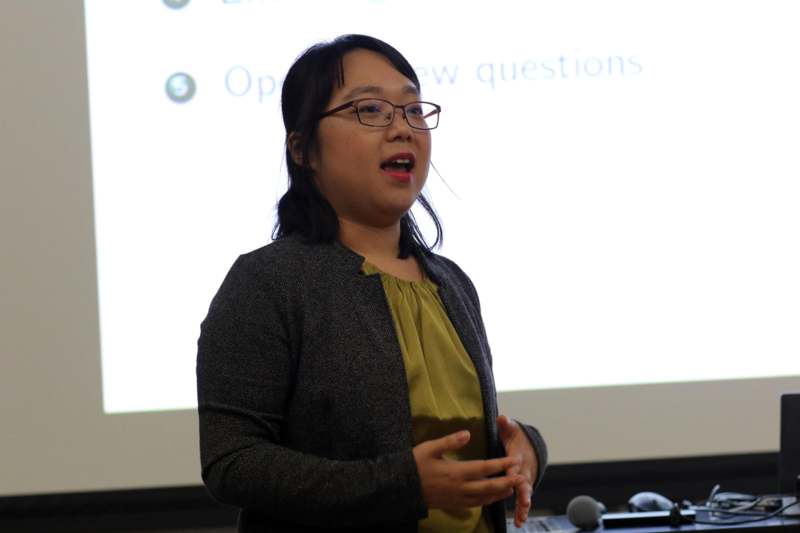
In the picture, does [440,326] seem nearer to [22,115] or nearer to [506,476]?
[506,476]

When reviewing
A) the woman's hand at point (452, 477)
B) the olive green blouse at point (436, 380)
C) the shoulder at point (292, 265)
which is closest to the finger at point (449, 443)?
the woman's hand at point (452, 477)

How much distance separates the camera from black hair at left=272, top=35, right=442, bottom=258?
1.24m

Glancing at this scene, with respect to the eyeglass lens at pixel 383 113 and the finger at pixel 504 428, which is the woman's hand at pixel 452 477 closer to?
the finger at pixel 504 428

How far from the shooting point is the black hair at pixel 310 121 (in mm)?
1243

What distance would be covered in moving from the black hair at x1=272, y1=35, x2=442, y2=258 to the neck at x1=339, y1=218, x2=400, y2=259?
22mm

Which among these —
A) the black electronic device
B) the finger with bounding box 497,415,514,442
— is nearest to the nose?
the finger with bounding box 497,415,514,442

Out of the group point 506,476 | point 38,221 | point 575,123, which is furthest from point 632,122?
point 506,476

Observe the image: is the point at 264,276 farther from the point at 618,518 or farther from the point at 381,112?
the point at 618,518

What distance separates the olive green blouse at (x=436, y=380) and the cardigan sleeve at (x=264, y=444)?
0.31ft

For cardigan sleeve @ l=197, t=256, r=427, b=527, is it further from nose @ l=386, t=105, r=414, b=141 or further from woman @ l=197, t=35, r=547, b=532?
nose @ l=386, t=105, r=414, b=141

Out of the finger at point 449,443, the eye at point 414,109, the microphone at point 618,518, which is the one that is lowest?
the microphone at point 618,518

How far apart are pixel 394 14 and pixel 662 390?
1451 mm

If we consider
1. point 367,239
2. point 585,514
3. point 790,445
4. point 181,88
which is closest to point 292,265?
point 367,239

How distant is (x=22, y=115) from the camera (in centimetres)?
303
